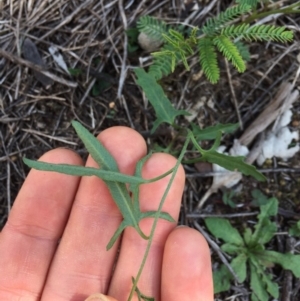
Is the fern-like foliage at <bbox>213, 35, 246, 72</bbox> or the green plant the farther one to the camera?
the green plant

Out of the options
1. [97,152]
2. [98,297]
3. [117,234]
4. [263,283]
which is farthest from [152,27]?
[263,283]

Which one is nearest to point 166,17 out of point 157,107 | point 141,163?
point 157,107

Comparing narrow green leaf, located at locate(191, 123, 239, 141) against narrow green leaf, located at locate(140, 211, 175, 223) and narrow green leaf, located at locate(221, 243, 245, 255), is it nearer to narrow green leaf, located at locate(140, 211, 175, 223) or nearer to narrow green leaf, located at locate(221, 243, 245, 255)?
narrow green leaf, located at locate(140, 211, 175, 223)

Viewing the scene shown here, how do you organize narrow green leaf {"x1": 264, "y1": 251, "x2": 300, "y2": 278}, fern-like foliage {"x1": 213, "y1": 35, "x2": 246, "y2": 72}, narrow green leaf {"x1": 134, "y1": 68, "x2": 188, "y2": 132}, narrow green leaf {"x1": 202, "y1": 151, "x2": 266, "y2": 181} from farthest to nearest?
narrow green leaf {"x1": 264, "y1": 251, "x2": 300, "y2": 278}
narrow green leaf {"x1": 134, "y1": 68, "x2": 188, "y2": 132}
narrow green leaf {"x1": 202, "y1": 151, "x2": 266, "y2": 181}
fern-like foliage {"x1": 213, "y1": 35, "x2": 246, "y2": 72}

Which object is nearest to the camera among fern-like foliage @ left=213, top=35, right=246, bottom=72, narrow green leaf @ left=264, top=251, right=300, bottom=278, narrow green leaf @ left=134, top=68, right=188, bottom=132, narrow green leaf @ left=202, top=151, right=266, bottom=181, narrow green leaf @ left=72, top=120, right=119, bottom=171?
fern-like foliage @ left=213, top=35, right=246, bottom=72

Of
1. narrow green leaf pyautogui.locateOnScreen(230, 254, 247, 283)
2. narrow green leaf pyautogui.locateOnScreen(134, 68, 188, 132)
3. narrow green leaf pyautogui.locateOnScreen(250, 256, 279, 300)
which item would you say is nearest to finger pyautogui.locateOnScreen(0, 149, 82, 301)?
narrow green leaf pyautogui.locateOnScreen(134, 68, 188, 132)
